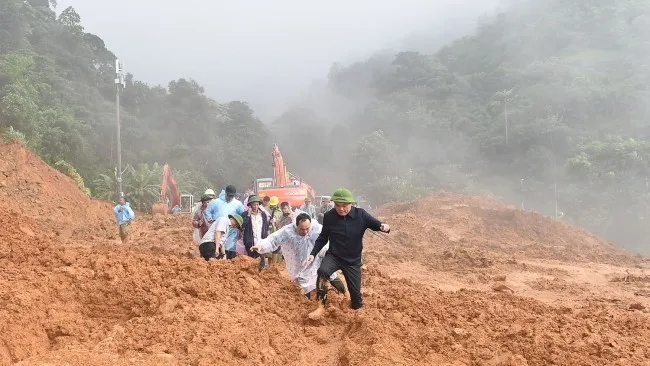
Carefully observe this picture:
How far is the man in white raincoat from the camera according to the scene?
671 centimetres

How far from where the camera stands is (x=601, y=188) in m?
29.2

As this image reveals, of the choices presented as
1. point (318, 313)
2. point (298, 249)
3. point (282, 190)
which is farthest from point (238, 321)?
point (282, 190)

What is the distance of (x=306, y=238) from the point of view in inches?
271

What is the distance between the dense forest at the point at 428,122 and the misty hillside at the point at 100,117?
0.10 meters

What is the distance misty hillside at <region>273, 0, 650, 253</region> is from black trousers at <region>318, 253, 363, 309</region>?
2106cm

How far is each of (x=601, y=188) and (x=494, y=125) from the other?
14.3 meters

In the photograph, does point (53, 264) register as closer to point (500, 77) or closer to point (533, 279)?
point (533, 279)

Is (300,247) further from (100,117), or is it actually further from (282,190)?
(100,117)

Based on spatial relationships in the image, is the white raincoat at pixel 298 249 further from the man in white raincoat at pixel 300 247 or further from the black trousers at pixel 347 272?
the black trousers at pixel 347 272

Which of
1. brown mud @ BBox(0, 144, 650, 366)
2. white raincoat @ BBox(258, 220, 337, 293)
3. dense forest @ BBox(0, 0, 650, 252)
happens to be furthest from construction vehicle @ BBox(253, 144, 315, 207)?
white raincoat @ BBox(258, 220, 337, 293)

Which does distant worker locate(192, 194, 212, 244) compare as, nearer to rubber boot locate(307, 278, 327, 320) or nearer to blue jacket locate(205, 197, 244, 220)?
blue jacket locate(205, 197, 244, 220)

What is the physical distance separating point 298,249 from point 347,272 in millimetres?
A: 913

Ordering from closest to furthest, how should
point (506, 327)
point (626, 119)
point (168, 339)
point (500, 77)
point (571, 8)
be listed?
1. point (168, 339)
2. point (506, 327)
3. point (626, 119)
4. point (500, 77)
5. point (571, 8)

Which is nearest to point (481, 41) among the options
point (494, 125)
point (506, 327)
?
point (494, 125)
